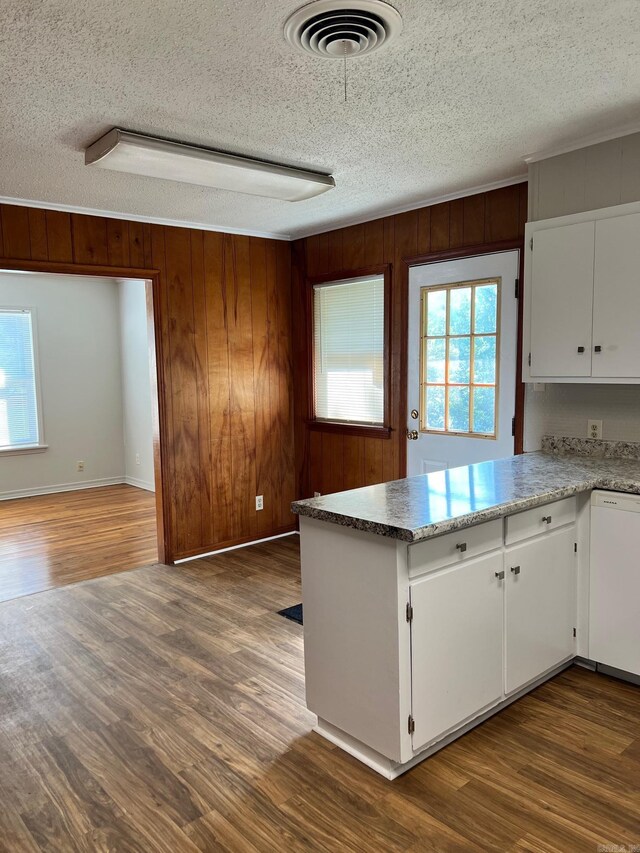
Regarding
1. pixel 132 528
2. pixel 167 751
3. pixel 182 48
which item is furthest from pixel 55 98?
pixel 132 528

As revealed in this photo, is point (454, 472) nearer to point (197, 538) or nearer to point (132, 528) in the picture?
point (197, 538)

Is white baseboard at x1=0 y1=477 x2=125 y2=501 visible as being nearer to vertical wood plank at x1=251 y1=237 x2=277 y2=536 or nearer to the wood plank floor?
vertical wood plank at x1=251 y1=237 x2=277 y2=536

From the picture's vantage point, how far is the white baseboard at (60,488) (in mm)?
6800

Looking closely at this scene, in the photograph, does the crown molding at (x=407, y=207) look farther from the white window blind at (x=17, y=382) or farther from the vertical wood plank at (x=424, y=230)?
the white window blind at (x=17, y=382)

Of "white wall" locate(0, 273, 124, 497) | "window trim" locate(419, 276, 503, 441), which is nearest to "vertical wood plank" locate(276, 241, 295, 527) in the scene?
"window trim" locate(419, 276, 503, 441)

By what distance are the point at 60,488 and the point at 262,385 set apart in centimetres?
343

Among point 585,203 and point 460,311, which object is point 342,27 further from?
point 460,311

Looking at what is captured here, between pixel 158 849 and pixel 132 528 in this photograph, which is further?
pixel 132 528

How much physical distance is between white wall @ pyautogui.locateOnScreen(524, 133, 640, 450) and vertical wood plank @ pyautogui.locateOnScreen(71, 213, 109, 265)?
2.67 meters

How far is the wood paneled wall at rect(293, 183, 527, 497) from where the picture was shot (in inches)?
145

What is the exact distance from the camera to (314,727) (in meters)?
2.45

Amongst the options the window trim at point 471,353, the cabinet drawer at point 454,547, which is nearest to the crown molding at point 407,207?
the window trim at point 471,353

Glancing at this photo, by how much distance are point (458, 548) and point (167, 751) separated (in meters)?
1.31

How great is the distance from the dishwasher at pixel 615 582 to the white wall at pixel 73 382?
598 centimetres
